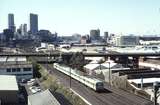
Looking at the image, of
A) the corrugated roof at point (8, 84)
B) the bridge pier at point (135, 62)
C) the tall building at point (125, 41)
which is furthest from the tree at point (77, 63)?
the tall building at point (125, 41)

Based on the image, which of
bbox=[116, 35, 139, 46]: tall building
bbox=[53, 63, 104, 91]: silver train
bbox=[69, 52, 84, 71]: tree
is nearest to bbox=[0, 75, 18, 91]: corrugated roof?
bbox=[53, 63, 104, 91]: silver train

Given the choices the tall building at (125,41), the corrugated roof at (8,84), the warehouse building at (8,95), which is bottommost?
the warehouse building at (8,95)

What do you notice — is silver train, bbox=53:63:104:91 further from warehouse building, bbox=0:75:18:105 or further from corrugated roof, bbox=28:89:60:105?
corrugated roof, bbox=28:89:60:105

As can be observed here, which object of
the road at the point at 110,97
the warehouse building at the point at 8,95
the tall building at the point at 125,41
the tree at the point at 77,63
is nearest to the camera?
the road at the point at 110,97

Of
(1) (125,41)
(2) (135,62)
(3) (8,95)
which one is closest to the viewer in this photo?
(3) (8,95)

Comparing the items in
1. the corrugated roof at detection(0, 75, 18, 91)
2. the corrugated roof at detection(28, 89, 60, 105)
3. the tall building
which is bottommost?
the corrugated roof at detection(0, 75, 18, 91)

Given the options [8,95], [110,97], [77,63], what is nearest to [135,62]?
[77,63]

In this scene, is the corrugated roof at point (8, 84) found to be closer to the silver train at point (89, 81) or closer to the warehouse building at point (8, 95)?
the warehouse building at point (8, 95)

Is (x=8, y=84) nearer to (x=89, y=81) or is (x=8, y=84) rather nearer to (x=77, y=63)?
(x=89, y=81)

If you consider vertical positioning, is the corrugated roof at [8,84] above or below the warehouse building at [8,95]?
above

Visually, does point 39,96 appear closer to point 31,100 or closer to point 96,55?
point 31,100

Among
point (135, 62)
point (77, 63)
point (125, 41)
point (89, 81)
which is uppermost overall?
point (125, 41)

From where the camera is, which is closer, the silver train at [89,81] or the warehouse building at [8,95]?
the warehouse building at [8,95]

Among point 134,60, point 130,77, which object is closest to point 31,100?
point 130,77
